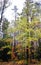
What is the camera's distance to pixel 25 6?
57.8 ft

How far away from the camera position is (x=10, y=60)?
23.9 metres

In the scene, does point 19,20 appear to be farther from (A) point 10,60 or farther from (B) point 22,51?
(A) point 10,60

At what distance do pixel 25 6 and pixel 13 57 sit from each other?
752cm

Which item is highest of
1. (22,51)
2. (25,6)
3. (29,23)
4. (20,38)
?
(25,6)

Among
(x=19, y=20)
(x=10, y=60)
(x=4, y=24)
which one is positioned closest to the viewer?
(x=19, y=20)

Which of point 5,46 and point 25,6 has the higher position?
point 25,6

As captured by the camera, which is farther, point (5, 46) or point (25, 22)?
point (5, 46)

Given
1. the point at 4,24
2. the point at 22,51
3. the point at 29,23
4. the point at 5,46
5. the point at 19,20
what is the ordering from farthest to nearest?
the point at 4,24 → the point at 5,46 → the point at 22,51 → the point at 19,20 → the point at 29,23

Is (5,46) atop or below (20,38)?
below

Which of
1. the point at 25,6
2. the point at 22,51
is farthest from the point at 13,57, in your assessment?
the point at 25,6

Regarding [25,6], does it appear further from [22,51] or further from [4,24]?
[4,24]

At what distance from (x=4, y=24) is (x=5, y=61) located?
5.29 m

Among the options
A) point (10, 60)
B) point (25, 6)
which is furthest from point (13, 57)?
A: point (25, 6)

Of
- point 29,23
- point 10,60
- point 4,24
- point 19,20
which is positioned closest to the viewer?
point 29,23
